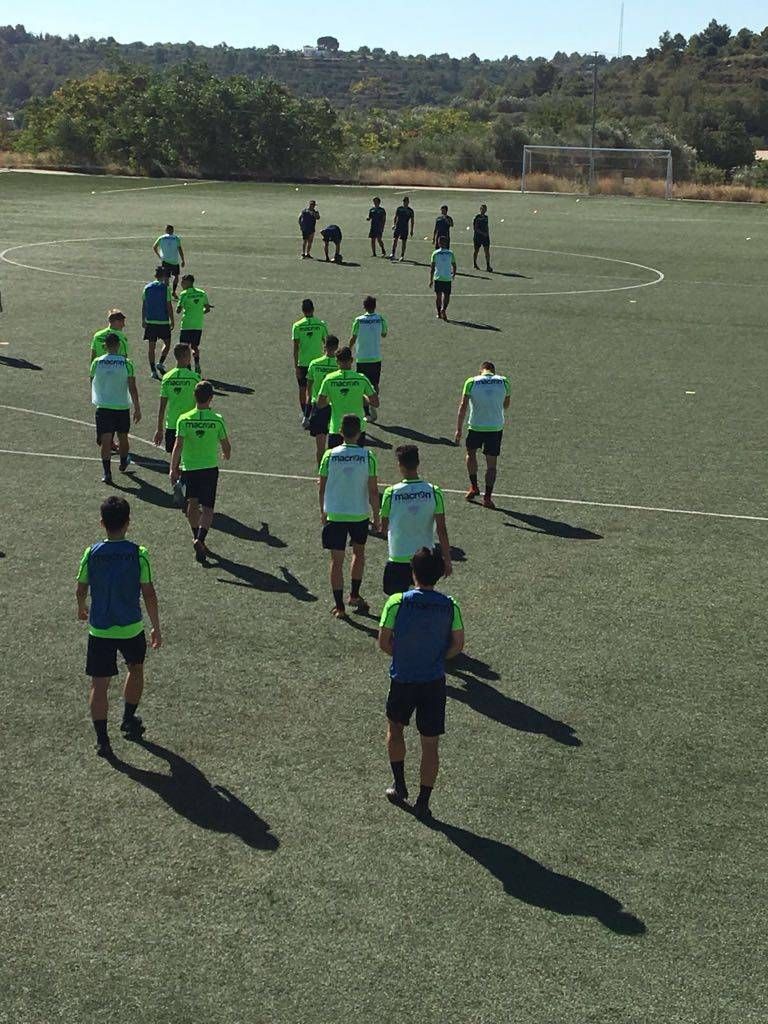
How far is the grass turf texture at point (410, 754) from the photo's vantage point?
24.5 feet

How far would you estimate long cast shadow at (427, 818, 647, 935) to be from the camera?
316 inches

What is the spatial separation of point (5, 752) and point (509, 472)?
9558mm

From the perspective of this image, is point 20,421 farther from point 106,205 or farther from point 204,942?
point 106,205

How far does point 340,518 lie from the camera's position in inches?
491

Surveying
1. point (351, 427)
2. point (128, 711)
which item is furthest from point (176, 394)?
point (128, 711)

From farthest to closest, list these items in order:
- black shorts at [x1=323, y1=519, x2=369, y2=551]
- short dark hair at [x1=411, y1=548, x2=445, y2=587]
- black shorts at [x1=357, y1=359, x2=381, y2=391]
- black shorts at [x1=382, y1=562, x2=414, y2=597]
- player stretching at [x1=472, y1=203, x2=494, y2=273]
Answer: player stretching at [x1=472, y1=203, x2=494, y2=273] → black shorts at [x1=357, y1=359, x2=381, y2=391] → black shorts at [x1=323, y1=519, x2=369, y2=551] → black shorts at [x1=382, y1=562, x2=414, y2=597] → short dark hair at [x1=411, y1=548, x2=445, y2=587]

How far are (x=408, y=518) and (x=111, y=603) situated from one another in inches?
108

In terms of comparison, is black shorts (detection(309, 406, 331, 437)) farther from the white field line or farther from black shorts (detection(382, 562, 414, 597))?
black shorts (detection(382, 562, 414, 597))

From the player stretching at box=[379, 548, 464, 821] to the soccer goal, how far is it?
61200 mm

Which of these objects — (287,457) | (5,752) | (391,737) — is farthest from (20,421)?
(391,737)

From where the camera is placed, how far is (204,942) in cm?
769

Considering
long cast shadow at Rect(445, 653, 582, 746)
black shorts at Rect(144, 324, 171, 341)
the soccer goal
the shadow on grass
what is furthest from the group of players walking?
the soccer goal

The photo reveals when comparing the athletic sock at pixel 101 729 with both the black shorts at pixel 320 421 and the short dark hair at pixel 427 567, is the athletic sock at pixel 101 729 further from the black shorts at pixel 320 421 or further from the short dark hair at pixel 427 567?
the black shorts at pixel 320 421

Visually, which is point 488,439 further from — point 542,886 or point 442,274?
point 442,274
